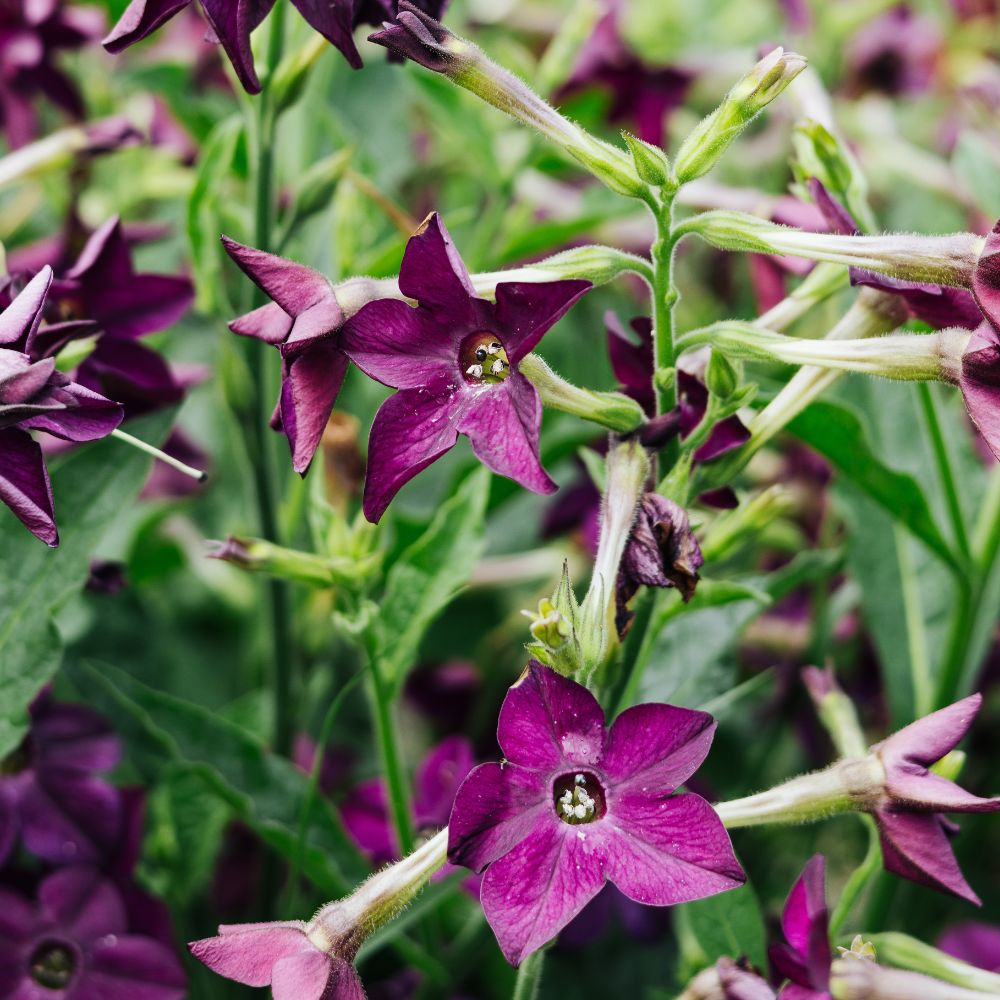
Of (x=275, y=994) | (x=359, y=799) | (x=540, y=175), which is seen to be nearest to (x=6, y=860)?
(x=359, y=799)

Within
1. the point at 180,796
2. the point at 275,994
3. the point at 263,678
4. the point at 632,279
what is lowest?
the point at 263,678

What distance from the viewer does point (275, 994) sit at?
596 millimetres

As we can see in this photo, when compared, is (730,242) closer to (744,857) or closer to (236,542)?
(236,542)

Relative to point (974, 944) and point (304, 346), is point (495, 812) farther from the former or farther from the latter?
point (974, 944)

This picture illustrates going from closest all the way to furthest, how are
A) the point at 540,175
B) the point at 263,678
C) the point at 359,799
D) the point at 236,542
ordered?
1. the point at 236,542
2. the point at 359,799
3. the point at 263,678
4. the point at 540,175

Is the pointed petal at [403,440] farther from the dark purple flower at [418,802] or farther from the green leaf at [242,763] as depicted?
the dark purple flower at [418,802]

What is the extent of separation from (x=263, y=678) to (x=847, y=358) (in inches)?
29.4

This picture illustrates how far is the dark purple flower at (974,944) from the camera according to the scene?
1.02m

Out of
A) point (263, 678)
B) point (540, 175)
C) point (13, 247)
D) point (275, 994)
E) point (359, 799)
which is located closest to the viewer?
point (275, 994)

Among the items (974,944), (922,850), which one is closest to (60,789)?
(922,850)

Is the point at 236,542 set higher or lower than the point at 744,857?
higher

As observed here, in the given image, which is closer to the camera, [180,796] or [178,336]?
[180,796]

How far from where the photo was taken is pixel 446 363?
0.68m

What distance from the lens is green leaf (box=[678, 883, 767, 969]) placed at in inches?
31.4
